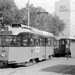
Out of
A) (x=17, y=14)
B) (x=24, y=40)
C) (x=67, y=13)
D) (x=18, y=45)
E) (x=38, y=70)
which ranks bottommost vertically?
(x=38, y=70)

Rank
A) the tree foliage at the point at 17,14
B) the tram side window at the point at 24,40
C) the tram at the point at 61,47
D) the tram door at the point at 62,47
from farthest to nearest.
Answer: the tree foliage at the point at 17,14, the tram door at the point at 62,47, the tram at the point at 61,47, the tram side window at the point at 24,40

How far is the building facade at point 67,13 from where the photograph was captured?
364 ft

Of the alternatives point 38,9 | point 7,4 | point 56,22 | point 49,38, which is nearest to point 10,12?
point 7,4

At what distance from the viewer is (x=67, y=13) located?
115 m

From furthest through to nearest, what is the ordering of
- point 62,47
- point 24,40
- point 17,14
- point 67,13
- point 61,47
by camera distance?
point 67,13 → point 17,14 → point 62,47 → point 61,47 → point 24,40

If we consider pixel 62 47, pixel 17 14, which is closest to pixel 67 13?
pixel 17 14

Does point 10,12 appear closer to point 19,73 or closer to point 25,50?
point 25,50

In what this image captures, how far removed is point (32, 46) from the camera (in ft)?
47.4

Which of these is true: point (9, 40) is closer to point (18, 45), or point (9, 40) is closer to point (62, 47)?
point (18, 45)

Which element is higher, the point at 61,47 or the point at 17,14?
the point at 17,14

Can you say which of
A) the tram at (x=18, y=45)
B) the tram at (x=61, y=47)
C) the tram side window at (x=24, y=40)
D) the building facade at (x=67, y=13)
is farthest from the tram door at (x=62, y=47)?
the building facade at (x=67, y=13)

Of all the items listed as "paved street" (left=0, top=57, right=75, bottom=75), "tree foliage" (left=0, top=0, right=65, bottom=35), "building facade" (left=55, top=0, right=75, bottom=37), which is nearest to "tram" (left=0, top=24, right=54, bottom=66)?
"paved street" (left=0, top=57, right=75, bottom=75)

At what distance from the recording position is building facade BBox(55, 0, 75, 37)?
11094 centimetres

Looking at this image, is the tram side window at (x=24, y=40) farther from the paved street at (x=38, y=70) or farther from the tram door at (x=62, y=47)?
the tram door at (x=62, y=47)
